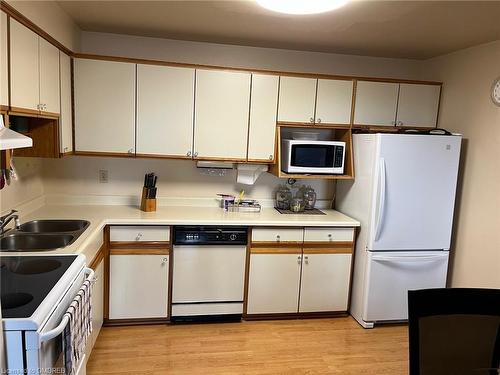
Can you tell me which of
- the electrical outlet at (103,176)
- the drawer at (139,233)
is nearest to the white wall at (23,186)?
the electrical outlet at (103,176)

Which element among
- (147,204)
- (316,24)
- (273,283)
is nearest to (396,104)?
(316,24)

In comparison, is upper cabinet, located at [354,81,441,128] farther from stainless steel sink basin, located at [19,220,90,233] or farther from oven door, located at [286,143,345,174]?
stainless steel sink basin, located at [19,220,90,233]

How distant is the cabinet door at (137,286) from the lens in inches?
119

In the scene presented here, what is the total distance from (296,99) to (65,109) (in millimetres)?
1822

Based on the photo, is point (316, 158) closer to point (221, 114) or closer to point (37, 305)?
point (221, 114)

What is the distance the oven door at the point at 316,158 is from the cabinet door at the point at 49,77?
183cm

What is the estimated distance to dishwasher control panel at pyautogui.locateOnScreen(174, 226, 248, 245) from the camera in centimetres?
309

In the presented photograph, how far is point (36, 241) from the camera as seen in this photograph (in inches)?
96.7

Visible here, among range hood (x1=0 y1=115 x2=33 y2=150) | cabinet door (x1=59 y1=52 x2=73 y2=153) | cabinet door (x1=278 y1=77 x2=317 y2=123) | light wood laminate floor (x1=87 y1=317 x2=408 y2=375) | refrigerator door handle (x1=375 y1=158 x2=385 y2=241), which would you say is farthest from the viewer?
cabinet door (x1=278 y1=77 x2=317 y2=123)

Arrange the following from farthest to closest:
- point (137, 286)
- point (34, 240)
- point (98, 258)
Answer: point (137, 286), point (98, 258), point (34, 240)

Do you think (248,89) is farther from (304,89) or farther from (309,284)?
(309,284)

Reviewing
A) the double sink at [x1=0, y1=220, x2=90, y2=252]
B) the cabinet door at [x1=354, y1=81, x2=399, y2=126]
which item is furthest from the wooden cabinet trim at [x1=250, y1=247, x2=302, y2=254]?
the double sink at [x1=0, y1=220, x2=90, y2=252]

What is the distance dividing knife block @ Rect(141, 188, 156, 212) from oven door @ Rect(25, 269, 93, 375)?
1354 mm

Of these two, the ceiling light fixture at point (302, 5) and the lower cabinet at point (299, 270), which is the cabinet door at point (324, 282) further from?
the ceiling light fixture at point (302, 5)
